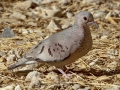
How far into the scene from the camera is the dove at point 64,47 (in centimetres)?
418

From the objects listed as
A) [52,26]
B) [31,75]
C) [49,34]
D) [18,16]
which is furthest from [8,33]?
[31,75]

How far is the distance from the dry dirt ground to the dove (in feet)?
0.70

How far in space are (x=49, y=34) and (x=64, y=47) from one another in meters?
1.77

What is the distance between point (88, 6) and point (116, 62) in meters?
2.60

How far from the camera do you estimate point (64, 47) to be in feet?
13.7

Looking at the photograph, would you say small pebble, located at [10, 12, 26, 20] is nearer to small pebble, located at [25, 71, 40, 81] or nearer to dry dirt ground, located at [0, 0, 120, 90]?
dry dirt ground, located at [0, 0, 120, 90]

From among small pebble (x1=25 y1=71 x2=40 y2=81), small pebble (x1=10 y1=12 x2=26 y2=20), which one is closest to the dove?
small pebble (x1=25 y1=71 x2=40 y2=81)

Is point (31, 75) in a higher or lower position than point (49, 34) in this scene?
lower

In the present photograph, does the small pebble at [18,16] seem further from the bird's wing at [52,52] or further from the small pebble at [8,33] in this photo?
the bird's wing at [52,52]

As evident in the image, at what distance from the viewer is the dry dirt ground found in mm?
4270

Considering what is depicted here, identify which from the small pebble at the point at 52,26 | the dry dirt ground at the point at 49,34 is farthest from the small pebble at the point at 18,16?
the small pebble at the point at 52,26

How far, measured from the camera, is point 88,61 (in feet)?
16.1

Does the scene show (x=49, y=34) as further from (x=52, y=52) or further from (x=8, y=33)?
(x=52, y=52)

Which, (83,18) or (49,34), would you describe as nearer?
(83,18)
